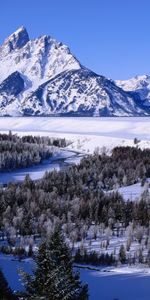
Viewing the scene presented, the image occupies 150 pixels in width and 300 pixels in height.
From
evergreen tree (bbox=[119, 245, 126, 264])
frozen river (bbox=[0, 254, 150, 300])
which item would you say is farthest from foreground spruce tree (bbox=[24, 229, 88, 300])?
evergreen tree (bbox=[119, 245, 126, 264])

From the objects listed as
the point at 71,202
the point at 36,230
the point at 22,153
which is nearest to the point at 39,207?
the point at 71,202

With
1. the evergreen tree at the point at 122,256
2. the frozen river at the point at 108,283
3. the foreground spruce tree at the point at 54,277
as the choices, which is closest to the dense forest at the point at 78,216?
the evergreen tree at the point at 122,256

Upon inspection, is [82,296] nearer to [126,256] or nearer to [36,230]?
[126,256]

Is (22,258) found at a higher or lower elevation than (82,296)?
lower

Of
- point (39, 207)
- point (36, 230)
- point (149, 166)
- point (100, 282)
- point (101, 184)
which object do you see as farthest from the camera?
point (149, 166)

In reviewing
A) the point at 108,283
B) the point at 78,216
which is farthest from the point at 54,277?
the point at 78,216

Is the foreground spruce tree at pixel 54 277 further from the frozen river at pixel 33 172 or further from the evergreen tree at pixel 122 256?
the frozen river at pixel 33 172

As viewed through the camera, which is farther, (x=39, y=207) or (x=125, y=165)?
(x=125, y=165)

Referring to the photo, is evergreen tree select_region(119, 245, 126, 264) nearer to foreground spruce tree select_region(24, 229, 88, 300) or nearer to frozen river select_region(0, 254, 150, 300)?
frozen river select_region(0, 254, 150, 300)
